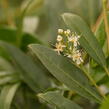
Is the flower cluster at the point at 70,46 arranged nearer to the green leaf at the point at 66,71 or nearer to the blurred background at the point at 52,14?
the green leaf at the point at 66,71

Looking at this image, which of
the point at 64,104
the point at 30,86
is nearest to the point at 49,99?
the point at 64,104

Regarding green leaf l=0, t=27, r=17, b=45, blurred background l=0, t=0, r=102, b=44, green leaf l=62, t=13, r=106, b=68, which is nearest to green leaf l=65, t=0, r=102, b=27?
blurred background l=0, t=0, r=102, b=44

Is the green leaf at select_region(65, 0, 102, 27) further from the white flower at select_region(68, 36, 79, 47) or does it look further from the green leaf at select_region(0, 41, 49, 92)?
the white flower at select_region(68, 36, 79, 47)

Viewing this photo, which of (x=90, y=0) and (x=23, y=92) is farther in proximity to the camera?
(x=90, y=0)

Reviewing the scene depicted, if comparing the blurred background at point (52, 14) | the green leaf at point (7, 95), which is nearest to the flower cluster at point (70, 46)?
the green leaf at point (7, 95)

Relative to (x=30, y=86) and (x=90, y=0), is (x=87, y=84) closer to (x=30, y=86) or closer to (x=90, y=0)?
(x=30, y=86)
